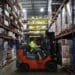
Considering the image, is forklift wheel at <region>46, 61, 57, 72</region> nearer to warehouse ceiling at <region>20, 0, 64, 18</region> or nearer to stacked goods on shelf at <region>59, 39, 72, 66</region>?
stacked goods on shelf at <region>59, 39, 72, 66</region>

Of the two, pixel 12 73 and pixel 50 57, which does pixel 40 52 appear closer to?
pixel 50 57

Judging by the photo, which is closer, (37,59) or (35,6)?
(37,59)

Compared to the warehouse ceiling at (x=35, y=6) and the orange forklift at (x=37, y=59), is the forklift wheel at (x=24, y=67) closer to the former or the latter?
the orange forklift at (x=37, y=59)

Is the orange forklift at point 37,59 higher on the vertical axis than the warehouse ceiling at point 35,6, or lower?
lower

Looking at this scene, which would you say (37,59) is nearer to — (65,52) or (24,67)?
(24,67)

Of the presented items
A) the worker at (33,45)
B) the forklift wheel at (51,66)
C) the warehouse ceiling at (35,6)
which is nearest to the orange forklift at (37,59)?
the forklift wheel at (51,66)

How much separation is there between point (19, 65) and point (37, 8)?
1876cm

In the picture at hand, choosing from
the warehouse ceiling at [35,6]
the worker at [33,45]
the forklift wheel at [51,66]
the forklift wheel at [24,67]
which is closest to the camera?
the forklift wheel at [51,66]

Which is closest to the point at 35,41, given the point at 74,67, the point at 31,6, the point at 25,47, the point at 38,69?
the point at 25,47

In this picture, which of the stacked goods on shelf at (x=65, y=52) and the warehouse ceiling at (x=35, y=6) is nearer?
the stacked goods on shelf at (x=65, y=52)

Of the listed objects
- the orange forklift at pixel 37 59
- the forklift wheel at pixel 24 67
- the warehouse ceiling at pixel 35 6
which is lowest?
the forklift wheel at pixel 24 67

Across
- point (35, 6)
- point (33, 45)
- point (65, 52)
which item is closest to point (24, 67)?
point (33, 45)

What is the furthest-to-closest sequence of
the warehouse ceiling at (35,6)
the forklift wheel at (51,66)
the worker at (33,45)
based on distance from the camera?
the warehouse ceiling at (35,6) → the worker at (33,45) → the forklift wheel at (51,66)

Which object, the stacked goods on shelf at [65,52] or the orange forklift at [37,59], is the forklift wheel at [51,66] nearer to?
the orange forklift at [37,59]
